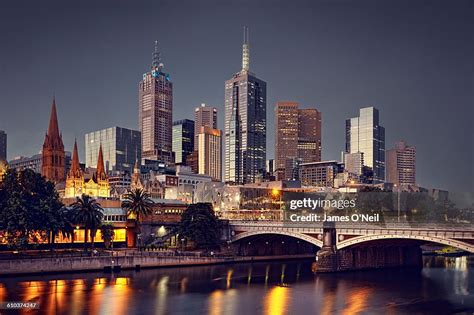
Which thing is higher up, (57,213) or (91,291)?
(57,213)

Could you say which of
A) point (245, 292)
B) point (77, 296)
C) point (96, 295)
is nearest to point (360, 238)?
point (245, 292)

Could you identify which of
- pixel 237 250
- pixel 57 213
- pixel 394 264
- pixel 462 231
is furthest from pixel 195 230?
pixel 462 231

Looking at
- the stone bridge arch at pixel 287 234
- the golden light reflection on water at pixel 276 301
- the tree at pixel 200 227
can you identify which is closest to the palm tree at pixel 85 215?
the tree at pixel 200 227

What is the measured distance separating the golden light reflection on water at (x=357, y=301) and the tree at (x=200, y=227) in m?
50.4

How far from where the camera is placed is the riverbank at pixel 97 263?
106 metres

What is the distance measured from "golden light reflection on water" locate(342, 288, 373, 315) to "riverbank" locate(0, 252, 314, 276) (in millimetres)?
44267

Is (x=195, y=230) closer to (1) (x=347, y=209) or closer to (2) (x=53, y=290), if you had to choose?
(1) (x=347, y=209)

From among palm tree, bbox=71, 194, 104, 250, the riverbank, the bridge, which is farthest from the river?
palm tree, bbox=71, 194, 104, 250

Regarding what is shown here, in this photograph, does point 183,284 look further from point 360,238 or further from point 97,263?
point 360,238

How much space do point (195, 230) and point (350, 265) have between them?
3864cm

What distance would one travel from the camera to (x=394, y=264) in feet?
436

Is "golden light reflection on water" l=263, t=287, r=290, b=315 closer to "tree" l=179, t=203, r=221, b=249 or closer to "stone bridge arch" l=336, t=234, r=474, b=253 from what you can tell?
"stone bridge arch" l=336, t=234, r=474, b=253

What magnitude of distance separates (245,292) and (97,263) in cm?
3413

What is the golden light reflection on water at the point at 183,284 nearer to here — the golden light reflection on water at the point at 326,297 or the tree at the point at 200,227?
the golden light reflection on water at the point at 326,297
